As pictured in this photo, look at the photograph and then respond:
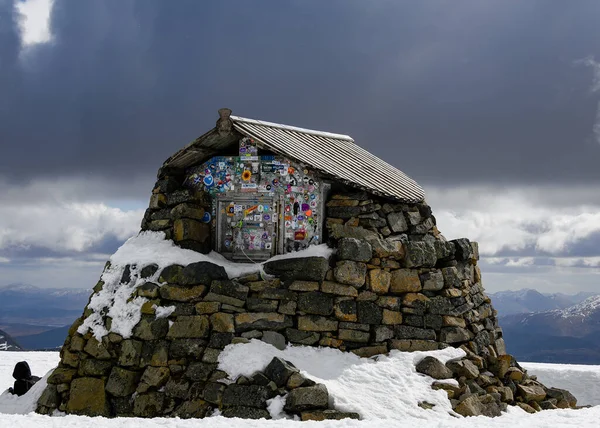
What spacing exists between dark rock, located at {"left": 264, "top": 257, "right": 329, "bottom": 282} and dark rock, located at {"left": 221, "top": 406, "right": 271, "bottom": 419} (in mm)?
2894

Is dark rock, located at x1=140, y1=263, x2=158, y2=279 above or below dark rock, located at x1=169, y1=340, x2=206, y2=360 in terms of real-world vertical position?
above

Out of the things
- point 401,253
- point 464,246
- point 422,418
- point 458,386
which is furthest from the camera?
point 464,246

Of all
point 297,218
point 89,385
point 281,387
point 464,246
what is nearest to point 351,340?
point 281,387

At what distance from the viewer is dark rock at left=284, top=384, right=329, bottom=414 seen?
34.2ft

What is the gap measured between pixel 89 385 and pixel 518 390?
9.29 m

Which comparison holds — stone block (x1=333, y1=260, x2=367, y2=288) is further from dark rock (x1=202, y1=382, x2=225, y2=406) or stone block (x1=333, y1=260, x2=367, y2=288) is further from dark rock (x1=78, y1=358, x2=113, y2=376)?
dark rock (x1=78, y1=358, x2=113, y2=376)

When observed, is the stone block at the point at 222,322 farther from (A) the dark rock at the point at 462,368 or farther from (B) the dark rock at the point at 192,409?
(A) the dark rock at the point at 462,368

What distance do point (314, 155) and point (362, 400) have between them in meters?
5.98

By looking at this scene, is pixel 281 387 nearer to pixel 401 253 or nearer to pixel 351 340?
pixel 351 340

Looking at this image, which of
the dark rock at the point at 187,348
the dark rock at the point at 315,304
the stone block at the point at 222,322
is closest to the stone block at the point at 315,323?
the dark rock at the point at 315,304

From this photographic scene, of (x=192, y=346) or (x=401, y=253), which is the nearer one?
(x=192, y=346)

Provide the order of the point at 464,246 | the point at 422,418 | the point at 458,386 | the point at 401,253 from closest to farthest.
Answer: the point at 422,418
the point at 458,386
the point at 401,253
the point at 464,246

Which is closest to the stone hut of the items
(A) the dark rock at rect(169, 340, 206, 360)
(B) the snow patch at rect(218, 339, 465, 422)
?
(A) the dark rock at rect(169, 340, 206, 360)

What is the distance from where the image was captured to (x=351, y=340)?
40.5 ft
